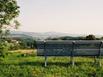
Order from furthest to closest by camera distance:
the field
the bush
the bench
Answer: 1. the bush
2. the bench
3. the field

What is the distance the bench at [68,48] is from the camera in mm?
11977

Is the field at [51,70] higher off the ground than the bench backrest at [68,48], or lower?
lower

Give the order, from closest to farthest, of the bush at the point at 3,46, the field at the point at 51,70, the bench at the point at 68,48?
the field at the point at 51,70
the bench at the point at 68,48
the bush at the point at 3,46

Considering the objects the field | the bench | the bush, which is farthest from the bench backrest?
the bush

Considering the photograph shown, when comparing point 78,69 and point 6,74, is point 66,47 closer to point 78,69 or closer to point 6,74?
point 78,69

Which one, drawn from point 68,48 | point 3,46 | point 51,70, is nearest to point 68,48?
point 68,48

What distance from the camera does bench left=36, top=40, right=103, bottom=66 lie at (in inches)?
472

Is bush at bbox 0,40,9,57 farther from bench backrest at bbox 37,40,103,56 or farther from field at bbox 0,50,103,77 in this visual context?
bench backrest at bbox 37,40,103,56

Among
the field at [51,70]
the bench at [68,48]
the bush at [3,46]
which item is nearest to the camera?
the field at [51,70]

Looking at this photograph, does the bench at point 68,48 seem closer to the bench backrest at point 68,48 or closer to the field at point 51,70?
the bench backrest at point 68,48

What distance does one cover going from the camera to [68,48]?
12094 millimetres

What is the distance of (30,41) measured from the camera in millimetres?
24125

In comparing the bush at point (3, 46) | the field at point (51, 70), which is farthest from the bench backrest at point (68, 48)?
the bush at point (3, 46)

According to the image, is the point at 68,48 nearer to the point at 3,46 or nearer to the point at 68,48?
the point at 68,48
